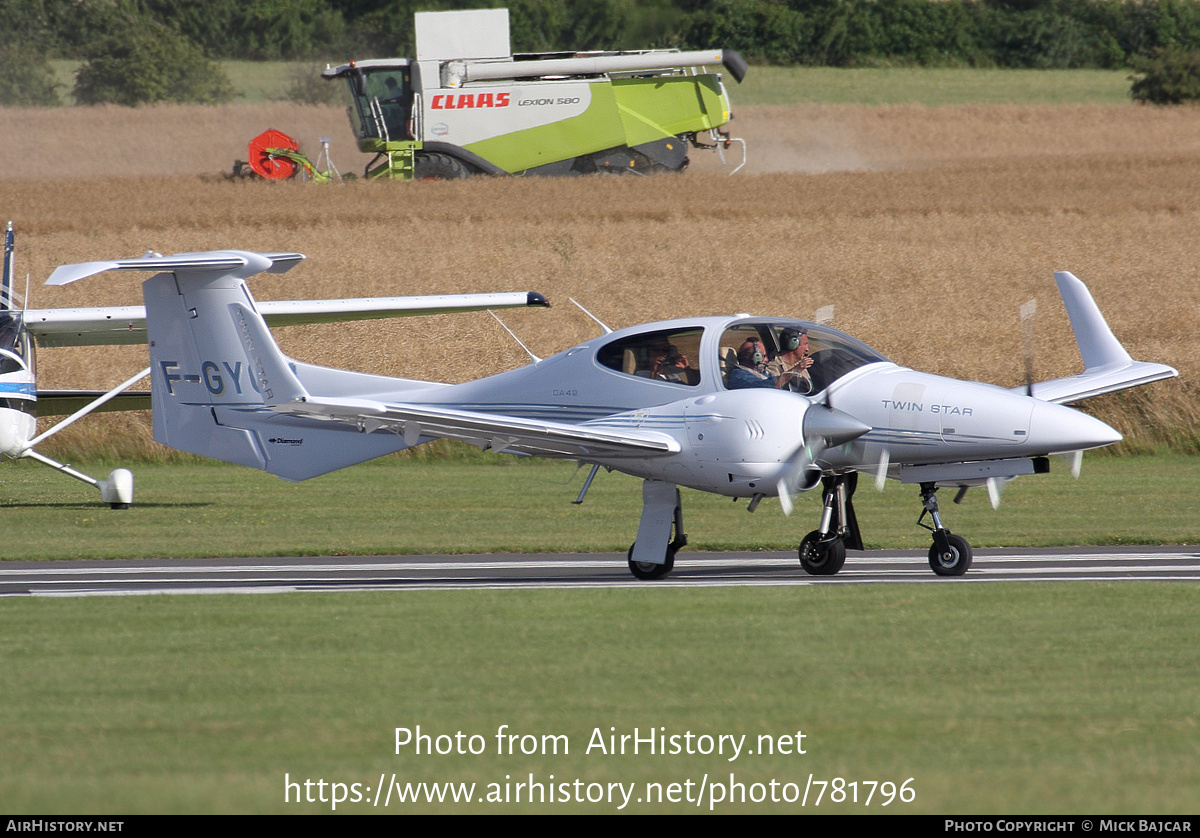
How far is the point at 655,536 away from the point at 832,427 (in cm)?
197

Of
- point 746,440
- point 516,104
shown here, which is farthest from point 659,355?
point 516,104

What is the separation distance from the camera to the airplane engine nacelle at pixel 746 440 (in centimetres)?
1183

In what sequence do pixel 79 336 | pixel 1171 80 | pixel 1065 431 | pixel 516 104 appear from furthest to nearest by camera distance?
pixel 1171 80, pixel 516 104, pixel 79 336, pixel 1065 431

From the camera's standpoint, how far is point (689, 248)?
38.0m

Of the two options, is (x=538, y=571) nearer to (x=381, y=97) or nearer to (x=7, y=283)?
(x=7, y=283)

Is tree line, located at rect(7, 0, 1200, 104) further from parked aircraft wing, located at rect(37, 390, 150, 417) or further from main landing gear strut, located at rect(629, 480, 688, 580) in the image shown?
main landing gear strut, located at rect(629, 480, 688, 580)

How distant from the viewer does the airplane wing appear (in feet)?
39.2

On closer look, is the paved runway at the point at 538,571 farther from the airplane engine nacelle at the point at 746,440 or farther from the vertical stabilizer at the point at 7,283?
the vertical stabilizer at the point at 7,283

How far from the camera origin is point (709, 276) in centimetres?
3562

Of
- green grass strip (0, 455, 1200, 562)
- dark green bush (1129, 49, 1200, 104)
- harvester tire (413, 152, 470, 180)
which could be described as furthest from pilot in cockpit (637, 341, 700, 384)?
dark green bush (1129, 49, 1200, 104)

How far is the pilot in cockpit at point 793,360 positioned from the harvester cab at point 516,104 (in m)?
33.8

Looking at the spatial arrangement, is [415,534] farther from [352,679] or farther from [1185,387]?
[1185,387]

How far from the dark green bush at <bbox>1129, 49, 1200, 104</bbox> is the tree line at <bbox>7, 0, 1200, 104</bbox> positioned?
0.70 metres
